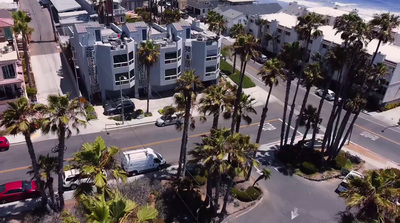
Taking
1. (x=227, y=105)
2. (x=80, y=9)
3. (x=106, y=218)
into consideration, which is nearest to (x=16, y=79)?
(x=227, y=105)

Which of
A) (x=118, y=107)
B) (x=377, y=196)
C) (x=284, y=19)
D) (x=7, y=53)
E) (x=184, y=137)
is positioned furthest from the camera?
(x=284, y=19)

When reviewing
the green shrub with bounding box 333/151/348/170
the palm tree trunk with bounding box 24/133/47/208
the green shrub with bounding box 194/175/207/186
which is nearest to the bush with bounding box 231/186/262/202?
the green shrub with bounding box 194/175/207/186

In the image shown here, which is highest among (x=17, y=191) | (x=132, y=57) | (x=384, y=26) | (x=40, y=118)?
(x=384, y=26)

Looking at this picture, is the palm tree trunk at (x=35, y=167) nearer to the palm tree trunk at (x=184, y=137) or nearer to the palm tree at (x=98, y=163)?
the palm tree at (x=98, y=163)

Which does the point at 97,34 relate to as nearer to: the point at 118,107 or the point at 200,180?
the point at 118,107

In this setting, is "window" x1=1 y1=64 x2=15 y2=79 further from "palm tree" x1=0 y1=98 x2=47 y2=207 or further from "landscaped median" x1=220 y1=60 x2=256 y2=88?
"landscaped median" x1=220 y1=60 x2=256 y2=88

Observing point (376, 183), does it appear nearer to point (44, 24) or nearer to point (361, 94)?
point (361, 94)

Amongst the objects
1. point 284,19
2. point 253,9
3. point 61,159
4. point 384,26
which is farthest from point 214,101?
point 253,9

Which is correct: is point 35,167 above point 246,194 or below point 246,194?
above
